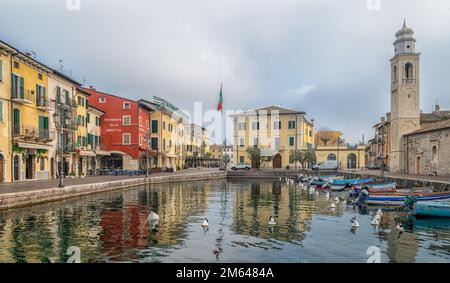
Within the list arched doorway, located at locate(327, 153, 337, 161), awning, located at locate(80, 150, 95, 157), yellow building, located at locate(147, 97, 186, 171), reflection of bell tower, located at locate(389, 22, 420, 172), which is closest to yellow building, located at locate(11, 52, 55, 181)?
awning, located at locate(80, 150, 95, 157)

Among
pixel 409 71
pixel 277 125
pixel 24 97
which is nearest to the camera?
pixel 24 97

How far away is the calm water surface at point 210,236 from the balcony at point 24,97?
45.9 feet

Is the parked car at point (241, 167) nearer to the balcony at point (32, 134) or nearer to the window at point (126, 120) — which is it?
the window at point (126, 120)

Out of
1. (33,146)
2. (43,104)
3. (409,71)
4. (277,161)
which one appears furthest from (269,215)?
(277,161)

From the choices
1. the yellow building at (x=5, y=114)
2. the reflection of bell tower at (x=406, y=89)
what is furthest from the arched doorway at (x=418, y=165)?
the yellow building at (x=5, y=114)

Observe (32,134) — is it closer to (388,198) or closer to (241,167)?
(388,198)

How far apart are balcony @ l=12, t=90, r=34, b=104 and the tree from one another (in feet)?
136

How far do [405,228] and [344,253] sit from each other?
6531 millimetres

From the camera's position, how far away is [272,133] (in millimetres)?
69375

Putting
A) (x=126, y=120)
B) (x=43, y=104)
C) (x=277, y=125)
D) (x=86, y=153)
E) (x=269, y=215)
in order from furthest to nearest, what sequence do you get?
(x=277, y=125) → (x=126, y=120) → (x=86, y=153) → (x=43, y=104) → (x=269, y=215)

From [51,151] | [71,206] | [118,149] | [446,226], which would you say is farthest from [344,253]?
[118,149]

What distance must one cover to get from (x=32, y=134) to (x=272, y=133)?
47221 millimetres

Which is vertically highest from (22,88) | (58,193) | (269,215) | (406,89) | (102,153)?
(406,89)

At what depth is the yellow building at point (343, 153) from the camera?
6938 centimetres
